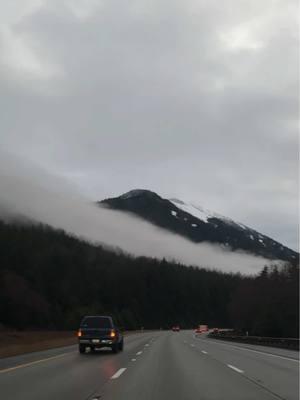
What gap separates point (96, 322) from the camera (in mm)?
34875

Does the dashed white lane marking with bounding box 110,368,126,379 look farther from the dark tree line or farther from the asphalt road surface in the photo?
the dark tree line

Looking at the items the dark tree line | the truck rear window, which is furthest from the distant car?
the dark tree line

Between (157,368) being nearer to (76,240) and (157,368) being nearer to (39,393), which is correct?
(39,393)

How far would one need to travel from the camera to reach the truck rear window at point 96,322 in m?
34.6

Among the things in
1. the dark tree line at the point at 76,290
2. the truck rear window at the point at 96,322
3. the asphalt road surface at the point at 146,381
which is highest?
the dark tree line at the point at 76,290

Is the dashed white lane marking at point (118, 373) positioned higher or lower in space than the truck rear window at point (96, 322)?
lower

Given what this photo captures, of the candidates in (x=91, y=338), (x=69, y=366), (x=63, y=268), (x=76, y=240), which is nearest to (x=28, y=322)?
(x=63, y=268)

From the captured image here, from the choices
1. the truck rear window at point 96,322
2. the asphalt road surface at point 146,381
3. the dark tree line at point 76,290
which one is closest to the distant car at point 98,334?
the truck rear window at point 96,322

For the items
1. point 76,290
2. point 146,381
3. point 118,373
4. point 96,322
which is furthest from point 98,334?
point 76,290

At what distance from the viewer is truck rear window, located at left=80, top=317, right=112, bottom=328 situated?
113ft

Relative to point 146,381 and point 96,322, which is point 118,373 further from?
point 96,322

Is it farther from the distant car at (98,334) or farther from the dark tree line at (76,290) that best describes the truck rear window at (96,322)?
the dark tree line at (76,290)

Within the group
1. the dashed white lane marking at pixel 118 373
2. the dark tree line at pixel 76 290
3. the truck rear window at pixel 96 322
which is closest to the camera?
the dashed white lane marking at pixel 118 373

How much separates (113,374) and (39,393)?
5567 mm
